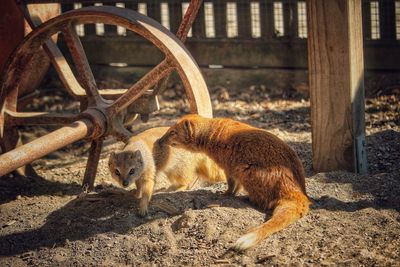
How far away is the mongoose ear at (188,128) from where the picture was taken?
486cm

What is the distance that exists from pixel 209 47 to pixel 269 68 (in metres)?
0.80

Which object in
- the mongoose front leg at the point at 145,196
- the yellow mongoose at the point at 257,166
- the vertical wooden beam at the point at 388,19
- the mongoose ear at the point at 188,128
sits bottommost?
the mongoose front leg at the point at 145,196

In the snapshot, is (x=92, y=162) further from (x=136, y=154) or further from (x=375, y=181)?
(x=375, y=181)

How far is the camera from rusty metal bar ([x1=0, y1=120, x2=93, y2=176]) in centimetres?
436

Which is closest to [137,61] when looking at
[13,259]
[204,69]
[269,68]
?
[204,69]

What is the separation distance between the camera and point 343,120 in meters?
4.83

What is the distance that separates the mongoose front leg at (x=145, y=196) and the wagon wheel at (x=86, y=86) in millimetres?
565

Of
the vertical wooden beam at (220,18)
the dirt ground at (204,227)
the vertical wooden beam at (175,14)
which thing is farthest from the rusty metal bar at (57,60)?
the vertical wooden beam at (220,18)

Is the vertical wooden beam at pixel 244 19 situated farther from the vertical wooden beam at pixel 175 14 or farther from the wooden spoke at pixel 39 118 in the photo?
the wooden spoke at pixel 39 118

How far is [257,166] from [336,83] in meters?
0.95

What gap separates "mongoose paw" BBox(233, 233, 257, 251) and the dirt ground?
0.15 feet

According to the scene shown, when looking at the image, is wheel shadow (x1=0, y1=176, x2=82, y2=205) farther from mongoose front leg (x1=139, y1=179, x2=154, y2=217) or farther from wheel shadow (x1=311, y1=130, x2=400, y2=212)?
wheel shadow (x1=311, y1=130, x2=400, y2=212)

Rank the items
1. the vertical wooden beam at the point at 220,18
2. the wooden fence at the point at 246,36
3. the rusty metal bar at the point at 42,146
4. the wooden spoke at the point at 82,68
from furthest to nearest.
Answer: the vertical wooden beam at the point at 220,18 < the wooden fence at the point at 246,36 < the wooden spoke at the point at 82,68 < the rusty metal bar at the point at 42,146

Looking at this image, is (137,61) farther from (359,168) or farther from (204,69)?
(359,168)
